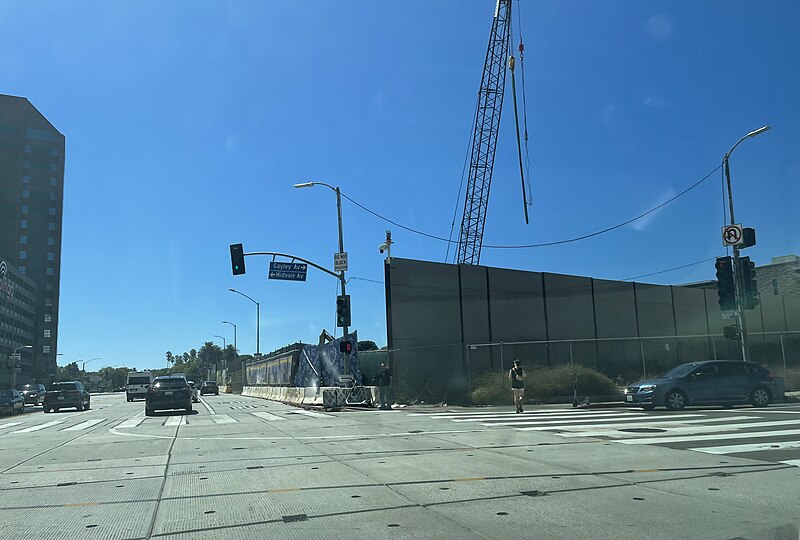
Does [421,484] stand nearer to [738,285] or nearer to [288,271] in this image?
[738,285]

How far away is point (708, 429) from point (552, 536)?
32.7 feet

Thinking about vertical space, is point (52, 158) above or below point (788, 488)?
above

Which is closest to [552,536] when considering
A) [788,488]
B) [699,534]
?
[699,534]

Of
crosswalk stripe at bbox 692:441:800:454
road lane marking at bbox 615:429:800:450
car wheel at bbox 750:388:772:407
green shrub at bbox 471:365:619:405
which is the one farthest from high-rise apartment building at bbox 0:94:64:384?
crosswalk stripe at bbox 692:441:800:454

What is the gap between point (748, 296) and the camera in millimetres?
23406

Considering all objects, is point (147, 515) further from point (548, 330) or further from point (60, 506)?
point (548, 330)

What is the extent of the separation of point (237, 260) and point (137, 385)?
3419cm

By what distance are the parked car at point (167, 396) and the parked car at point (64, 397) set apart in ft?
34.0

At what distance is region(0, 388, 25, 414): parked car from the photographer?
32841 millimetres

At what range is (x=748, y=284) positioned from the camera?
931 inches

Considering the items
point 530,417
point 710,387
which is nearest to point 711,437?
point 530,417

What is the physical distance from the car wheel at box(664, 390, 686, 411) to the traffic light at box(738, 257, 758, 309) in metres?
5.48

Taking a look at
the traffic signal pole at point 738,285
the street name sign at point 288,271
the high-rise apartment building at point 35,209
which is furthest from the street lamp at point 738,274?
the high-rise apartment building at point 35,209

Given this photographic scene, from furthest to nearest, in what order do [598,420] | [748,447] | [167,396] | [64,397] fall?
[64,397] → [167,396] → [598,420] → [748,447]
